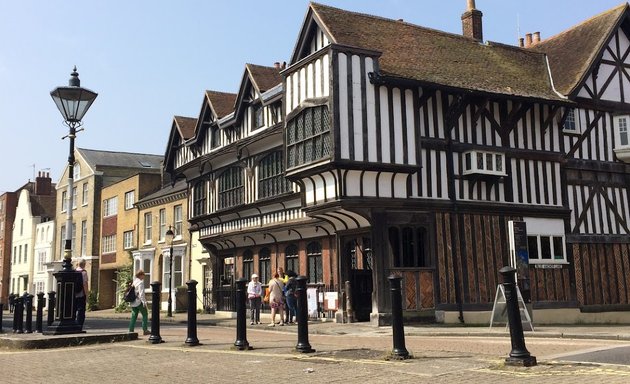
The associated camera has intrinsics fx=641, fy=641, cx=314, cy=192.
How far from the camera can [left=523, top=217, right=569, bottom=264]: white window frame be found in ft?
70.1

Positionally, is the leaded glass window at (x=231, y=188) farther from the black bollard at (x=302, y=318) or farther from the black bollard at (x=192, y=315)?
the black bollard at (x=302, y=318)

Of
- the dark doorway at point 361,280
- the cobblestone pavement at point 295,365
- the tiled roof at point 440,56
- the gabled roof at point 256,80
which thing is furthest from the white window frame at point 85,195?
the cobblestone pavement at point 295,365

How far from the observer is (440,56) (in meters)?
22.0

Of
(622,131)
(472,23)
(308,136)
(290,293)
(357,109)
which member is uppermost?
(472,23)

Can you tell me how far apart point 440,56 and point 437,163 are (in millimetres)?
4277

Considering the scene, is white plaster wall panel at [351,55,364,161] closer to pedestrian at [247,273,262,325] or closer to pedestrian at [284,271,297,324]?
pedestrian at [284,271,297,324]

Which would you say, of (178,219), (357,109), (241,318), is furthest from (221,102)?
(241,318)

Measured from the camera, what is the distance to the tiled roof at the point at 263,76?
25264mm

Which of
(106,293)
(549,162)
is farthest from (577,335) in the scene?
(106,293)

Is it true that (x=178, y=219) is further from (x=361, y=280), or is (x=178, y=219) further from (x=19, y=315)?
(x=19, y=315)

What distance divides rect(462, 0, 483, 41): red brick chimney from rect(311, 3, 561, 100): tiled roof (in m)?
1.04

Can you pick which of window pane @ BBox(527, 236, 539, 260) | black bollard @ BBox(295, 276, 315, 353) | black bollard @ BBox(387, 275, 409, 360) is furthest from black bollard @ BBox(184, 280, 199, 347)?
window pane @ BBox(527, 236, 539, 260)

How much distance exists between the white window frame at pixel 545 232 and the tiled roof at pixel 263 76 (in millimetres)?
11028

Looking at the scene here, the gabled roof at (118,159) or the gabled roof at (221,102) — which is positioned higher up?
the gabled roof at (118,159)
